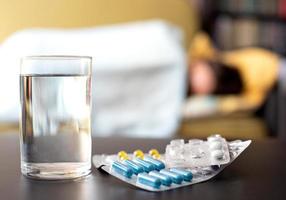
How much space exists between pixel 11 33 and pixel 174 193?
1.20 meters

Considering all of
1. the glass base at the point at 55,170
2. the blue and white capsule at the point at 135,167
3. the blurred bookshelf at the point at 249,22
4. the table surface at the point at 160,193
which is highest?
the blurred bookshelf at the point at 249,22

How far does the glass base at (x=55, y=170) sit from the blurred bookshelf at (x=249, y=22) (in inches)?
120

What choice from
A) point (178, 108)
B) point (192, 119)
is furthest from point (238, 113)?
point (178, 108)

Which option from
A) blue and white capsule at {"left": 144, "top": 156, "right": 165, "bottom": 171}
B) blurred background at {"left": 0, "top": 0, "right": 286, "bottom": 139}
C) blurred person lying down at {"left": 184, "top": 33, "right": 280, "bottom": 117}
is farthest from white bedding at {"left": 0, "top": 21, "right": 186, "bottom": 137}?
blue and white capsule at {"left": 144, "top": 156, "right": 165, "bottom": 171}

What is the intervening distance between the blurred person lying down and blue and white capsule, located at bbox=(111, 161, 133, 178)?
1.33 metres

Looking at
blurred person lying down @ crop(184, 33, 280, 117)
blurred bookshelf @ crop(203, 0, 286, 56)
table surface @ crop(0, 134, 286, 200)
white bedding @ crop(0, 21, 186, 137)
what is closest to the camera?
table surface @ crop(0, 134, 286, 200)

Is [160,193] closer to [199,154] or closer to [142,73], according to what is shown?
[199,154]

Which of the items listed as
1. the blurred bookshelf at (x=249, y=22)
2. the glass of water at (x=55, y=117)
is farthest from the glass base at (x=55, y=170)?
the blurred bookshelf at (x=249, y=22)

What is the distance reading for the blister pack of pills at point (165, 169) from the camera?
1.63 feet

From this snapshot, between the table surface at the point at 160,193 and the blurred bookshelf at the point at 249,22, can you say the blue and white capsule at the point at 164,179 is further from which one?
the blurred bookshelf at the point at 249,22

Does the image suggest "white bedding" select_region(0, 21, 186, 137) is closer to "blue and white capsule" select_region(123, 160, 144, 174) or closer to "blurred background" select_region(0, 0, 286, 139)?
"blurred background" select_region(0, 0, 286, 139)

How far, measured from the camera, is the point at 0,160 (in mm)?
661

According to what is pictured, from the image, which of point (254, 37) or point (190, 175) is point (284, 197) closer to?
point (190, 175)

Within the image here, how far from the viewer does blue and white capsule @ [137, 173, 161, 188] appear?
49 centimetres
